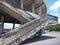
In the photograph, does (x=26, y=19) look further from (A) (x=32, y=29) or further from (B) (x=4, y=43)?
(B) (x=4, y=43)

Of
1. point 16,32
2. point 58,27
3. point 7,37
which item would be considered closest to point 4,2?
point 16,32

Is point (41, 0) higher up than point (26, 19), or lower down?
higher up

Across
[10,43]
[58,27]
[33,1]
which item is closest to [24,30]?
[10,43]

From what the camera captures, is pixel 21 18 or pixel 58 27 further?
pixel 58 27

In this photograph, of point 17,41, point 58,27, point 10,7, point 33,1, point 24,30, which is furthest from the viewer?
point 58,27

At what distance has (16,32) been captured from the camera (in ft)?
45.7

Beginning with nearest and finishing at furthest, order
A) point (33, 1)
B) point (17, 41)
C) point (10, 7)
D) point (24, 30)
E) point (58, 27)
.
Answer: point (17, 41) → point (24, 30) → point (10, 7) → point (33, 1) → point (58, 27)

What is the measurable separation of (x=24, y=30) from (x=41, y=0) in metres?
12.9

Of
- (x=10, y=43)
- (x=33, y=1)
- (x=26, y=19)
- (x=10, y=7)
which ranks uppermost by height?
(x=33, y=1)

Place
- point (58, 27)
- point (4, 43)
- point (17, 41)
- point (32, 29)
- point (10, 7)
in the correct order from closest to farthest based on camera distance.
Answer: point (4, 43) < point (17, 41) < point (32, 29) < point (10, 7) < point (58, 27)

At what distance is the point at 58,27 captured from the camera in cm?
5384

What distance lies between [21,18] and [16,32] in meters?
6.37

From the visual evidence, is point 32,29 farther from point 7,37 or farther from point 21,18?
point 7,37

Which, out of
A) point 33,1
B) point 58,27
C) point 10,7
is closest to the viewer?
point 10,7
